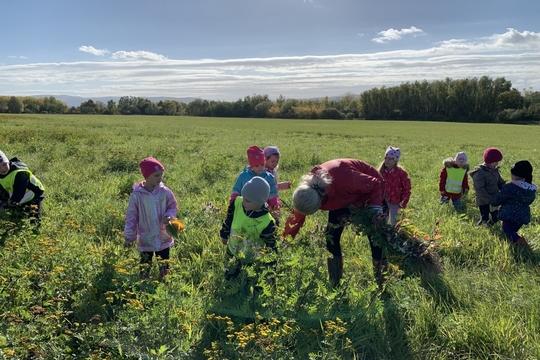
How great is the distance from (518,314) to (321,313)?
1748 millimetres

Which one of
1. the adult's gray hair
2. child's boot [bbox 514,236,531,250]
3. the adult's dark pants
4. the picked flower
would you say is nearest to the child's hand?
the picked flower

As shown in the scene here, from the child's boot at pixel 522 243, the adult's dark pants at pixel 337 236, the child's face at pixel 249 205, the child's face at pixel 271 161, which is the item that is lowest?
the child's boot at pixel 522 243

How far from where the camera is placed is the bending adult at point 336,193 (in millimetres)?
3197

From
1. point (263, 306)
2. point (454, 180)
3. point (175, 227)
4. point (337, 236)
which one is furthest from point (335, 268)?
point (454, 180)

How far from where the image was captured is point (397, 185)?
5.75m

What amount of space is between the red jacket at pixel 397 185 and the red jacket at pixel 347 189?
2.14 metres

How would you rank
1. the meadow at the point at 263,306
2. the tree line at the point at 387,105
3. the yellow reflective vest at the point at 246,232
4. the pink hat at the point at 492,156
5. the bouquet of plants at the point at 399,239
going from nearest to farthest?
1. the meadow at the point at 263,306
2. the yellow reflective vest at the point at 246,232
3. the bouquet of plants at the point at 399,239
4. the pink hat at the point at 492,156
5. the tree line at the point at 387,105

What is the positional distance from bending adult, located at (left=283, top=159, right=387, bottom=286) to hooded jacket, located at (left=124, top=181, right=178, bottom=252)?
1424mm

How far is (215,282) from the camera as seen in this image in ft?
12.8

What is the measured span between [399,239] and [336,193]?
2.89ft

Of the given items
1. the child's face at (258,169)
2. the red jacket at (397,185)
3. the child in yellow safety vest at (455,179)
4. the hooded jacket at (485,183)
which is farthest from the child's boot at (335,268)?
the child in yellow safety vest at (455,179)

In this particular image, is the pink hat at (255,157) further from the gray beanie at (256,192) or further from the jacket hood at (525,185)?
the jacket hood at (525,185)

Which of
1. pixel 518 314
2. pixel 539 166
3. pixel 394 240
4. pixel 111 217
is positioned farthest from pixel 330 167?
pixel 539 166

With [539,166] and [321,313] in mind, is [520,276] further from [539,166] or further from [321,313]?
[539,166]
